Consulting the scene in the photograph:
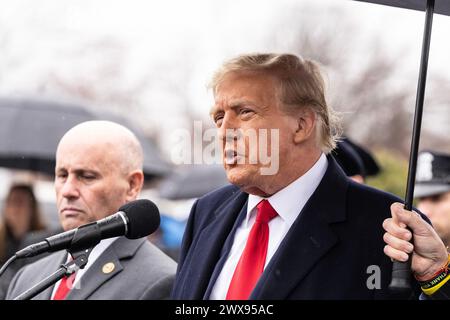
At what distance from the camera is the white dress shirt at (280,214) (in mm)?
3197

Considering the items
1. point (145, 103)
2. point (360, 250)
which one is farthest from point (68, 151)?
point (145, 103)

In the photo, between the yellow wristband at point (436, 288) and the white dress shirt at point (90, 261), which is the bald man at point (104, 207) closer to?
the white dress shirt at point (90, 261)

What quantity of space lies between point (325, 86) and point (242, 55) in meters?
0.32

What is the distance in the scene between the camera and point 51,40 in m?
17.0

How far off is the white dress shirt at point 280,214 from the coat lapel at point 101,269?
674 millimetres

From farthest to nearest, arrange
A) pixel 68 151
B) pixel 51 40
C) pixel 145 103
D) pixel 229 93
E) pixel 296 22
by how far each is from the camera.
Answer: pixel 145 103, pixel 51 40, pixel 296 22, pixel 68 151, pixel 229 93

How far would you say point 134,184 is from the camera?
13.2 ft

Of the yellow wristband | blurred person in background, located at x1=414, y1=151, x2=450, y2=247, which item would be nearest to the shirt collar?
the yellow wristband

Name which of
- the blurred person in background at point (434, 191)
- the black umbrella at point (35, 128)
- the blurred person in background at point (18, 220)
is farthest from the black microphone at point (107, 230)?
the black umbrella at point (35, 128)

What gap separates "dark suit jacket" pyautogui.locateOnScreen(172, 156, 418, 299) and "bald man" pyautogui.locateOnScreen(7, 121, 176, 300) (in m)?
0.34

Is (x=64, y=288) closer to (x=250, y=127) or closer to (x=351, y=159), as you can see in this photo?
(x=250, y=127)

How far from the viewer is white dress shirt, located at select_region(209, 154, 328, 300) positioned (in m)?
3.20
